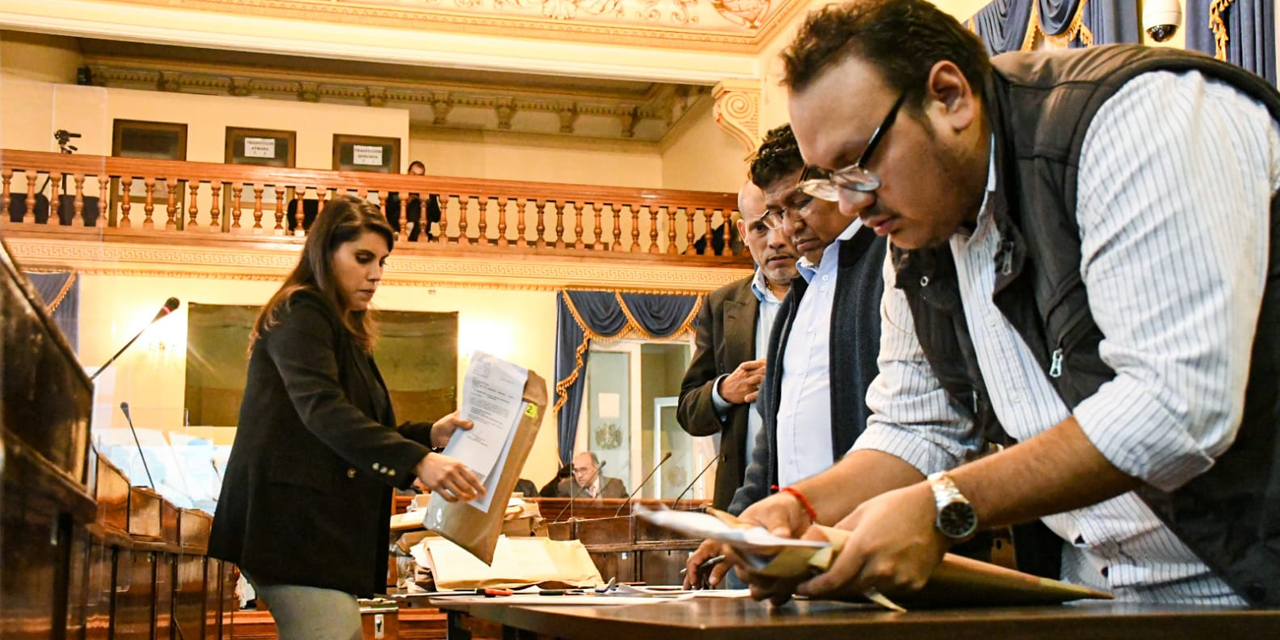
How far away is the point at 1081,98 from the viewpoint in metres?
1.21

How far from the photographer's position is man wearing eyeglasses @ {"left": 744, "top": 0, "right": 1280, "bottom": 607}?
1077 millimetres

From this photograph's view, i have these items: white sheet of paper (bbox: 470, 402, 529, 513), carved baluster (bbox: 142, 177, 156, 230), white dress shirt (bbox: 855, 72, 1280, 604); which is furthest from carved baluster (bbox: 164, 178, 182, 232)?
white dress shirt (bbox: 855, 72, 1280, 604)

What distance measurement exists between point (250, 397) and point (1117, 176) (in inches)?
77.3

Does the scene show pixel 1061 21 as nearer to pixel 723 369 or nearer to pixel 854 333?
pixel 723 369

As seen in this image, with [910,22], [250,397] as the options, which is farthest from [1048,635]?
[250,397]

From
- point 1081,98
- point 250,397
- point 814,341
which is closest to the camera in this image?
point 1081,98

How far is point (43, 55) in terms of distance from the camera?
12531 mm

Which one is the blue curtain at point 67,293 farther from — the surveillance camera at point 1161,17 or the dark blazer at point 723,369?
the surveillance camera at point 1161,17

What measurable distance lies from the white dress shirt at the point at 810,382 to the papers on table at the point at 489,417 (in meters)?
0.60

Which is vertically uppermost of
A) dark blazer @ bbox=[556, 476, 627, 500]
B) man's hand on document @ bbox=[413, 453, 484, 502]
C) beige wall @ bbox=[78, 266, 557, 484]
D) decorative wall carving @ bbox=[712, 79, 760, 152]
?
decorative wall carving @ bbox=[712, 79, 760, 152]

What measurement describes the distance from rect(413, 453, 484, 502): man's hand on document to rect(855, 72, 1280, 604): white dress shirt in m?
1.51

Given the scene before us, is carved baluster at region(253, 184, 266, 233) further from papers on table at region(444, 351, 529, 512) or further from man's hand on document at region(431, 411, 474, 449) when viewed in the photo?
papers on table at region(444, 351, 529, 512)

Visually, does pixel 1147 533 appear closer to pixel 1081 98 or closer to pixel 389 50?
pixel 1081 98

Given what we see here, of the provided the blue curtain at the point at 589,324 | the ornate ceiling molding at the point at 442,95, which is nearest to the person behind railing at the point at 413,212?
the blue curtain at the point at 589,324
